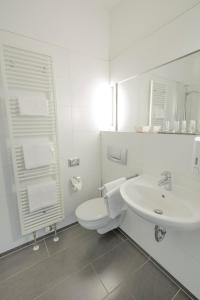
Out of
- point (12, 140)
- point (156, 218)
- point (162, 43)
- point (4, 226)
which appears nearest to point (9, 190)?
point (4, 226)

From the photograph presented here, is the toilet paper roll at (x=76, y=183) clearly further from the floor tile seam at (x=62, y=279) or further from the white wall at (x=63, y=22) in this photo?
the white wall at (x=63, y=22)

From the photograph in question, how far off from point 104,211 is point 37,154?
0.92 m

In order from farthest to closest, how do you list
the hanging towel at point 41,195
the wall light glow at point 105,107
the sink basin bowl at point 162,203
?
the wall light glow at point 105,107
the hanging towel at point 41,195
the sink basin bowl at point 162,203

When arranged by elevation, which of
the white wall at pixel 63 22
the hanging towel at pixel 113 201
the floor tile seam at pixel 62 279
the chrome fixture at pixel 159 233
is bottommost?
the floor tile seam at pixel 62 279

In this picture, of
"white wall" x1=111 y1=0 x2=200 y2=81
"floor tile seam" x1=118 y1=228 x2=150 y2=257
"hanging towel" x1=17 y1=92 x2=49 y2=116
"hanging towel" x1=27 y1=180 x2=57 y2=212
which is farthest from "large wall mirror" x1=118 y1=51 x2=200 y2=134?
"floor tile seam" x1=118 y1=228 x2=150 y2=257

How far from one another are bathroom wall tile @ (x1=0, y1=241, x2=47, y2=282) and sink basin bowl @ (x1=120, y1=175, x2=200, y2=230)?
1186mm

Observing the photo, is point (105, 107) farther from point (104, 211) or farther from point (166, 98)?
point (104, 211)

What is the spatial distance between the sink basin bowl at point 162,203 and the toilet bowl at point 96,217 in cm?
51

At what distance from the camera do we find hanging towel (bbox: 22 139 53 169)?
1.37 meters

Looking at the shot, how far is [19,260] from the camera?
1.48m

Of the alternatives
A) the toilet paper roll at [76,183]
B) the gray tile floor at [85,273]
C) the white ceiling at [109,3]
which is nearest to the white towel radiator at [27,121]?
the toilet paper roll at [76,183]

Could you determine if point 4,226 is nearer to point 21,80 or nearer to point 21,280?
point 21,280

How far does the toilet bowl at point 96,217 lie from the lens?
1475 millimetres

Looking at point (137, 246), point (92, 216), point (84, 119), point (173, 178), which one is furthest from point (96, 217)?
point (84, 119)
